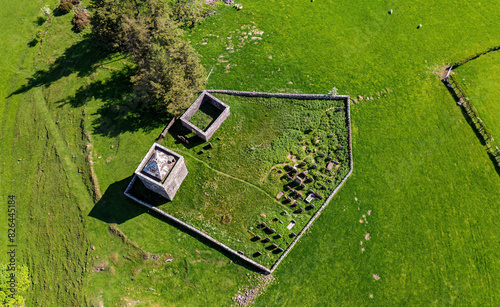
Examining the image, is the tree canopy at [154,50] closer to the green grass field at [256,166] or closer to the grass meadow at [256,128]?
the grass meadow at [256,128]

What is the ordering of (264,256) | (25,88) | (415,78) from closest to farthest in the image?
(264,256)
(25,88)
(415,78)

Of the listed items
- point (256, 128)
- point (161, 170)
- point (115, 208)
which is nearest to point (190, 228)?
point (161, 170)

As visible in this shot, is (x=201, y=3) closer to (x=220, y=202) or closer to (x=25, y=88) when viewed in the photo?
(x=25, y=88)

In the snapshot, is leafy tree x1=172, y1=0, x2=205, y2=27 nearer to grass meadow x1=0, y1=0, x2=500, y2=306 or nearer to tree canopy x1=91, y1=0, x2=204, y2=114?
grass meadow x1=0, y1=0, x2=500, y2=306

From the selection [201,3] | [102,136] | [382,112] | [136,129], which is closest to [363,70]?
[382,112]

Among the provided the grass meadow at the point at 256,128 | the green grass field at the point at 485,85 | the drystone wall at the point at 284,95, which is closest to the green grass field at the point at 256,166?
the drystone wall at the point at 284,95

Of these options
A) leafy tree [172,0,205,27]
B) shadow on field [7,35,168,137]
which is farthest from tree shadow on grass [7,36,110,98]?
leafy tree [172,0,205,27]

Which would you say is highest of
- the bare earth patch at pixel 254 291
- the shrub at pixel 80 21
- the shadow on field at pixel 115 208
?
the shrub at pixel 80 21
